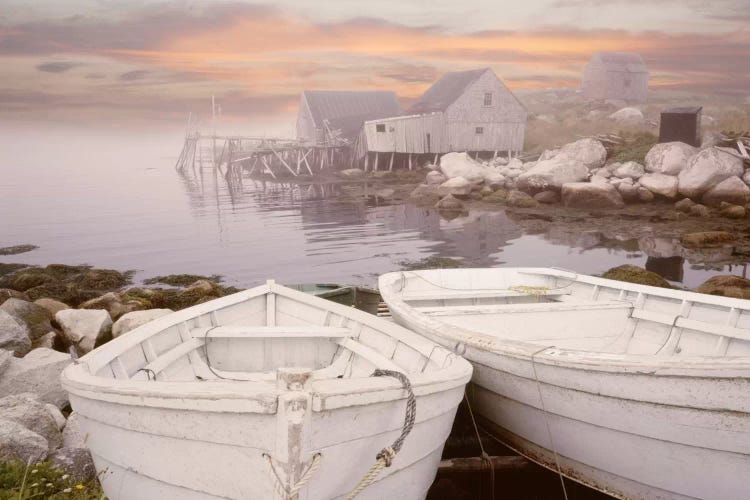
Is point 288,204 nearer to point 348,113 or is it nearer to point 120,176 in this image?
point 348,113

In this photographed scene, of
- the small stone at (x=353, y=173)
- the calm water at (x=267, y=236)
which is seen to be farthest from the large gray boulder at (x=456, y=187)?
the small stone at (x=353, y=173)

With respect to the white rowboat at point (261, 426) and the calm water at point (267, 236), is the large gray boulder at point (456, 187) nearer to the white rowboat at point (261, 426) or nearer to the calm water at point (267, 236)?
the calm water at point (267, 236)

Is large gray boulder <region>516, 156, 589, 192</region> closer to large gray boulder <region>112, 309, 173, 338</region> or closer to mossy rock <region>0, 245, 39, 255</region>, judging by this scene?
mossy rock <region>0, 245, 39, 255</region>

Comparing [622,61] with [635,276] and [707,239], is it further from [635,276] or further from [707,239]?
[635,276]

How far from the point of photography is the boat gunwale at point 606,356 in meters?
3.70

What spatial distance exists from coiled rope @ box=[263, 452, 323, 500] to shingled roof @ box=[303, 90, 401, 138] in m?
39.6

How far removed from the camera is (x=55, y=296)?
41.5 feet

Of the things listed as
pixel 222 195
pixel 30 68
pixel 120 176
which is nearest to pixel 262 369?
pixel 222 195

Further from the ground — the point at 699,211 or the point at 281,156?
the point at 281,156

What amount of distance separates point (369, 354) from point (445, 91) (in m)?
34.6

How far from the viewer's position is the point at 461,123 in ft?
121

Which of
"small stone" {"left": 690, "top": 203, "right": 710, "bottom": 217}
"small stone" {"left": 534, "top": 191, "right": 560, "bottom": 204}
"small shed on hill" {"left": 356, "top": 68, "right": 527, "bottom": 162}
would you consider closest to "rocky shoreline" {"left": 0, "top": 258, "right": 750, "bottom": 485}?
"small stone" {"left": 690, "top": 203, "right": 710, "bottom": 217}

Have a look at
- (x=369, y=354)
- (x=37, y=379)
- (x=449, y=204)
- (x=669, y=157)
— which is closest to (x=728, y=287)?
(x=369, y=354)

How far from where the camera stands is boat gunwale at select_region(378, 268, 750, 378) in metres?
3.70
